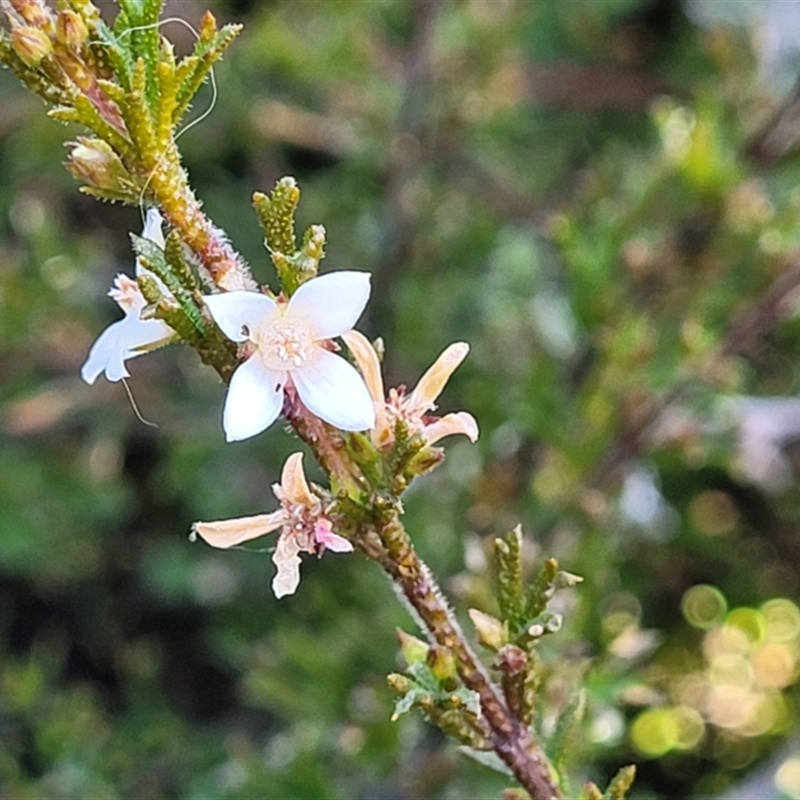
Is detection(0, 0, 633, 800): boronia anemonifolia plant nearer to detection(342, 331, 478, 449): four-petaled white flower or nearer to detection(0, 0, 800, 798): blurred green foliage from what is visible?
detection(342, 331, 478, 449): four-petaled white flower

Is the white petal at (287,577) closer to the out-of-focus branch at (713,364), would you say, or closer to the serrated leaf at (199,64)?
the serrated leaf at (199,64)

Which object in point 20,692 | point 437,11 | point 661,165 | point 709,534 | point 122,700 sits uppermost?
point 437,11

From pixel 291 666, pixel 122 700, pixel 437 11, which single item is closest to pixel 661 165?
pixel 437 11

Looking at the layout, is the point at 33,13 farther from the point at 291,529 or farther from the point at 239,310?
the point at 291,529

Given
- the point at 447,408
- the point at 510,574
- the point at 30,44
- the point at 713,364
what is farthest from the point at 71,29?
the point at 447,408

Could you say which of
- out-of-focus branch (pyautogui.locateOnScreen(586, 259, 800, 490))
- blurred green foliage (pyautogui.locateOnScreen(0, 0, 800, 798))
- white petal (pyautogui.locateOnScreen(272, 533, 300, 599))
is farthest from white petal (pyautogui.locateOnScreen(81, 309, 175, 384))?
out-of-focus branch (pyautogui.locateOnScreen(586, 259, 800, 490))

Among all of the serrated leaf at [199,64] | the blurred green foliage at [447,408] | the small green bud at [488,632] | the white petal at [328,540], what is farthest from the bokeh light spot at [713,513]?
the serrated leaf at [199,64]

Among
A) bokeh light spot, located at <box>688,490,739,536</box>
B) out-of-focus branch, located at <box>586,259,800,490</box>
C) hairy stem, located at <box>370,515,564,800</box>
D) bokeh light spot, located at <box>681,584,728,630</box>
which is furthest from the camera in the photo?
bokeh light spot, located at <box>688,490,739,536</box>

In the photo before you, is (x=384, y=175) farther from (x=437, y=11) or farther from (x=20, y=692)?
(x=20, y=692)

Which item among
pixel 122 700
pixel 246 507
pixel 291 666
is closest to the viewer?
pixel 291 666
